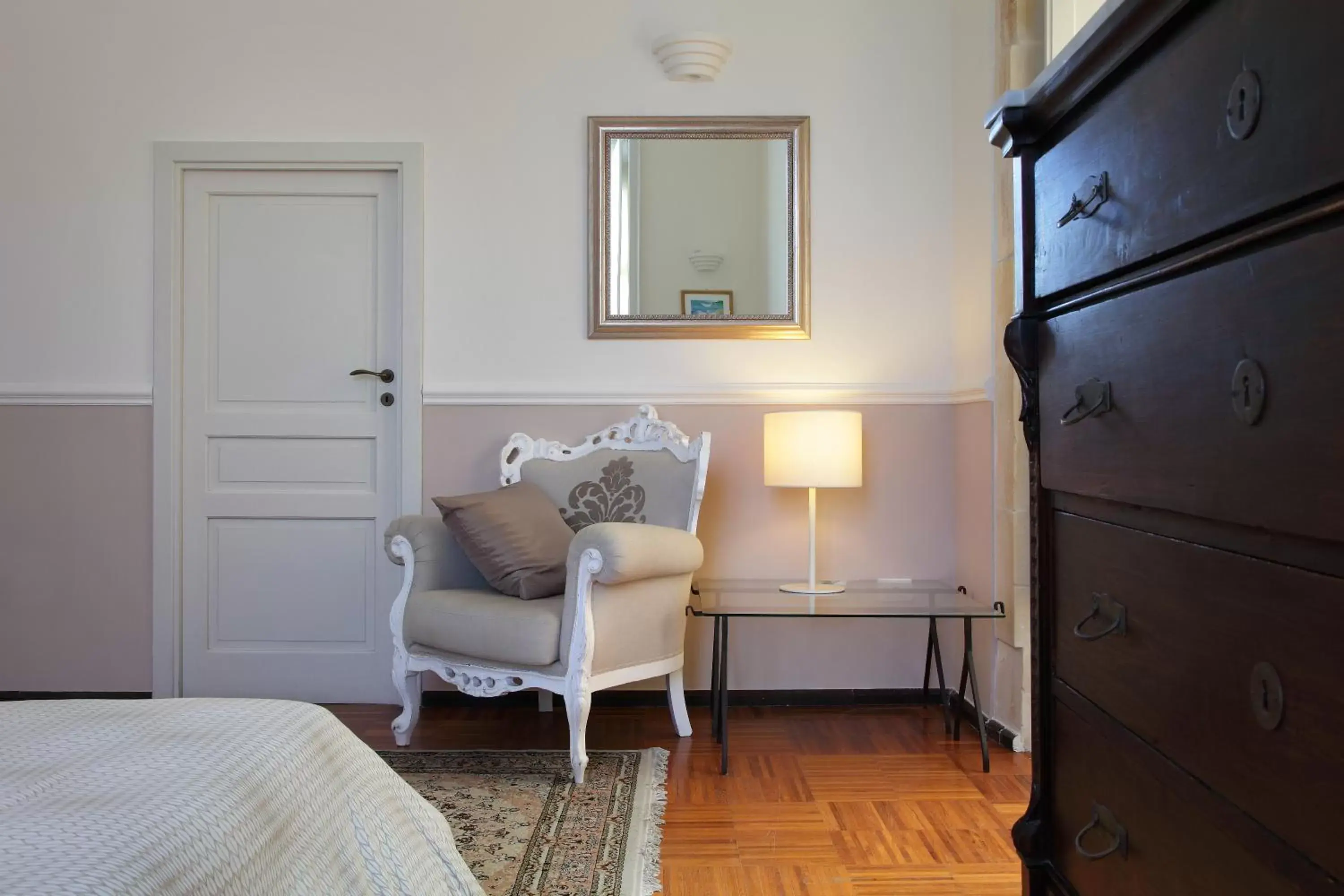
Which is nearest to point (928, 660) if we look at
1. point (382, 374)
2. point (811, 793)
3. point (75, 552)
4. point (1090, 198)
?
point (811, 793)

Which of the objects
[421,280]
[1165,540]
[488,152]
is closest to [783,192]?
[488,152]

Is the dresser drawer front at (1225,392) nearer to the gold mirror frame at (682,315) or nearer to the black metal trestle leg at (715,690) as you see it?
the black metal trestle leg at (715,690)

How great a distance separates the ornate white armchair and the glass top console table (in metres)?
0.14

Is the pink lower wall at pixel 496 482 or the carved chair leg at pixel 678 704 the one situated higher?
the pink lower wall at pixel 496 482

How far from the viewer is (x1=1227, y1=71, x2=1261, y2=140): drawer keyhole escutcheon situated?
0.84 m

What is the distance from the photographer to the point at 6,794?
1.06 metres

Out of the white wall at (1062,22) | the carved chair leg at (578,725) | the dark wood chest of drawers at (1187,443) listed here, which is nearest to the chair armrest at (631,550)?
the carved chair leg at (578,725)

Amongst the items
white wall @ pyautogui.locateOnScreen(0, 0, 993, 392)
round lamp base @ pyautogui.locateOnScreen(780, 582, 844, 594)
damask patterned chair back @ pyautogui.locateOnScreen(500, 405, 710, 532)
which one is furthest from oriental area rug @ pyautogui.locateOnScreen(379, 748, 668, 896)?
white wall @ pyautogui.locateOnScreen(0, 0, 993, 392)

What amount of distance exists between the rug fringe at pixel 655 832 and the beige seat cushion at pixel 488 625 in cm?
42

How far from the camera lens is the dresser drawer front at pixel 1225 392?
764 mm

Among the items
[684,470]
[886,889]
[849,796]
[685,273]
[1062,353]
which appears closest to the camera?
[1062,353]

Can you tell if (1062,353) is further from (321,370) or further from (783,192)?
(321,370)

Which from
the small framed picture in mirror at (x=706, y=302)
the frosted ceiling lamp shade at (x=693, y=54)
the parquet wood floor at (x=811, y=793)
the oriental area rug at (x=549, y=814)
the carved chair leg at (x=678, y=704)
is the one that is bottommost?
the parquet wood floor at (x=811, y=793)

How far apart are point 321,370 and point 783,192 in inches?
66.6
